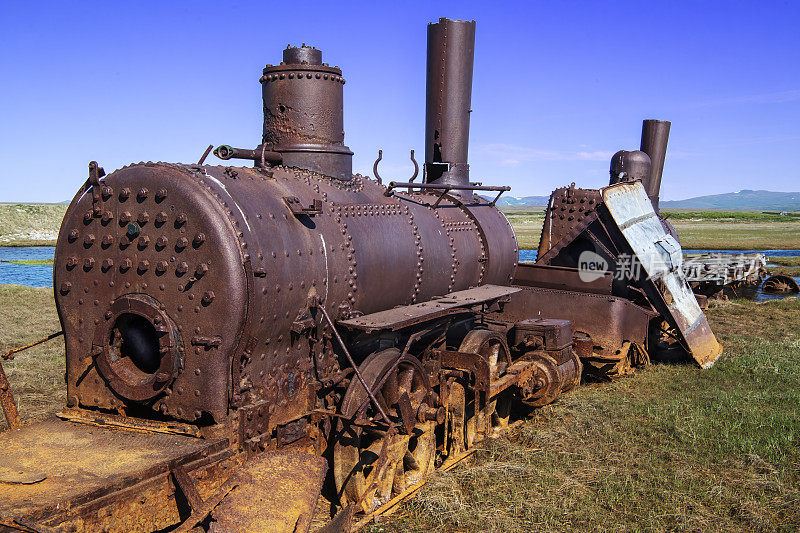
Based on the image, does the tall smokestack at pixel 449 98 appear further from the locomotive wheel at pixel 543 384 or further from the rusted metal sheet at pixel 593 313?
the locomotive wheel at pixel 543 384

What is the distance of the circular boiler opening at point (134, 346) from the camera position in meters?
4.81

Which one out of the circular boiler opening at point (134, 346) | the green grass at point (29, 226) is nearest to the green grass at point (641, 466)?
the circular boiler opening at point (134, 346)

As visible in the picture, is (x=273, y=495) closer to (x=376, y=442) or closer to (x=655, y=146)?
(x=376, y=442)

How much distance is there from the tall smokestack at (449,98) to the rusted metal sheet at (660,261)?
8.65 feet

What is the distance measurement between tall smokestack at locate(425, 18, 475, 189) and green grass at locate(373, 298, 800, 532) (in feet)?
12.3

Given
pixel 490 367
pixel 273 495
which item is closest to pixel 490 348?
pixel 490 367

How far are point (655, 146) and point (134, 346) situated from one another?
1481cm

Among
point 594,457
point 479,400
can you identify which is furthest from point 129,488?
point 594,457

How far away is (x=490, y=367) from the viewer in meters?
7.12

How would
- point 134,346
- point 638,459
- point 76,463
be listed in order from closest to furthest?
1. point 76,463
2. point 134,346
3. point 638,459

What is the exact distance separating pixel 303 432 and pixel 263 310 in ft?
4.14

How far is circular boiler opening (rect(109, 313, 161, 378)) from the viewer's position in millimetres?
4812

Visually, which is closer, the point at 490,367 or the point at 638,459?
the point at 638,459

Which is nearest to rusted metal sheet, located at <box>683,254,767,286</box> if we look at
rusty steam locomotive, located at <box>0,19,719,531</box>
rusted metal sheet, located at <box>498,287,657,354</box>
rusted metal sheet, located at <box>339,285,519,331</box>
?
rusted metal sheet, located at <box>498,287,657,354</box>
